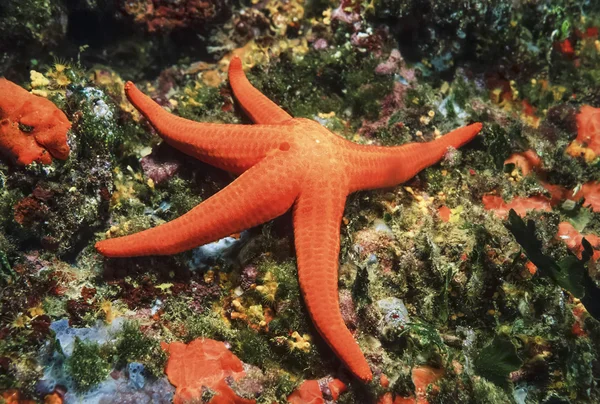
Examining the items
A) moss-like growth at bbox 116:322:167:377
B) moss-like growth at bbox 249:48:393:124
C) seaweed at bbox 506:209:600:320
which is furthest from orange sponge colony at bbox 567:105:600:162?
moss-like growth at bbox 116:322:167:377

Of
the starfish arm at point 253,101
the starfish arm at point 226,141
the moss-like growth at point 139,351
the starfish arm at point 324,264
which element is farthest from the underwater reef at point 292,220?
the starfish arm at point 226,141

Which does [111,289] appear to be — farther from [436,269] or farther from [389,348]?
[436,269]

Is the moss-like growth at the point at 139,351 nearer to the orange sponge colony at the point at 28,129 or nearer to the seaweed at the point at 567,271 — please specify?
the orange sponge colony at the point at 28,129

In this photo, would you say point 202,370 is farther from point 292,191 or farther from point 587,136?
point 587,136

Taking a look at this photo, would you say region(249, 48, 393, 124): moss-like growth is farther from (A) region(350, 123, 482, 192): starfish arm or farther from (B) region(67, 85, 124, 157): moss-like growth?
(B) region(67, 85, 124, 157): moss-like growth

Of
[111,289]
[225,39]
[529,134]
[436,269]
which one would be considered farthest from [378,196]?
[225,39]

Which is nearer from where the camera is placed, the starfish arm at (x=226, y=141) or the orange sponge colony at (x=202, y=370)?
the orange sponge colony at (x=202, y=370)
